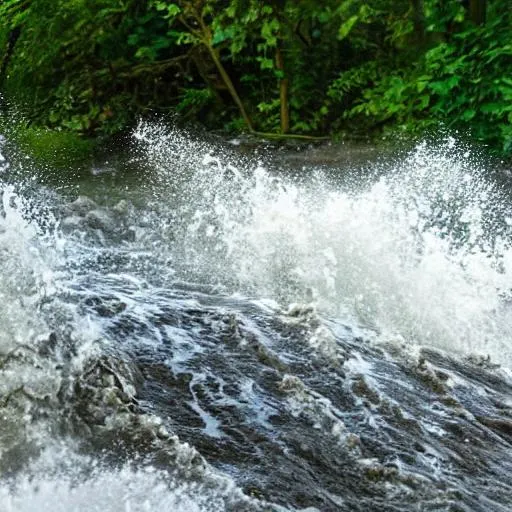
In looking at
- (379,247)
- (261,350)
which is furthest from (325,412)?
(379,247)

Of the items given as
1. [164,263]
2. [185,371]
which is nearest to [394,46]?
[164,263]

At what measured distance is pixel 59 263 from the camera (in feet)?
15.9

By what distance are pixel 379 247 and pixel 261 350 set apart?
6.07 ft

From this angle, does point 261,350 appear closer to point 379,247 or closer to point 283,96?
point 379,247

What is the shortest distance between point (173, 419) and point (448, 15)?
596cm

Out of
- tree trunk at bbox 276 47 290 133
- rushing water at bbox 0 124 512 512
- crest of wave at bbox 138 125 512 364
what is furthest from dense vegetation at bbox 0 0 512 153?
rushing water at bbox 0 124 512 512

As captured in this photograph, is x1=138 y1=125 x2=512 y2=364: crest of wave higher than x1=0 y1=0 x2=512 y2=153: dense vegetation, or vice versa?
x1=0 y1=0 x2=512 y2=153: dense vegetation

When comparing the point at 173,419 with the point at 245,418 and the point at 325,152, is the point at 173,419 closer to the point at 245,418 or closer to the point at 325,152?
the point at 245,418

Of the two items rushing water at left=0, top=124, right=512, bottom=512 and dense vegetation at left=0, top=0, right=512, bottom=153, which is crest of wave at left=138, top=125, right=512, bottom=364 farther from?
dense vegetation at left=0, top=0, right=512, bottom=153

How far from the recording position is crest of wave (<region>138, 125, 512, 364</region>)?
14.5 ft

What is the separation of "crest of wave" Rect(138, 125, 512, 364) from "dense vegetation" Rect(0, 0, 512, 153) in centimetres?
78

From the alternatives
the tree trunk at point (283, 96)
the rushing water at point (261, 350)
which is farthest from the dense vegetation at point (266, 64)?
the rushing water at point (261, 350)

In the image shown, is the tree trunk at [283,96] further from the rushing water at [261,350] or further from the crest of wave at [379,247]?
the rushing water at [261,350]

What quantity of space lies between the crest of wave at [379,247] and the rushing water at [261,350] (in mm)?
17
